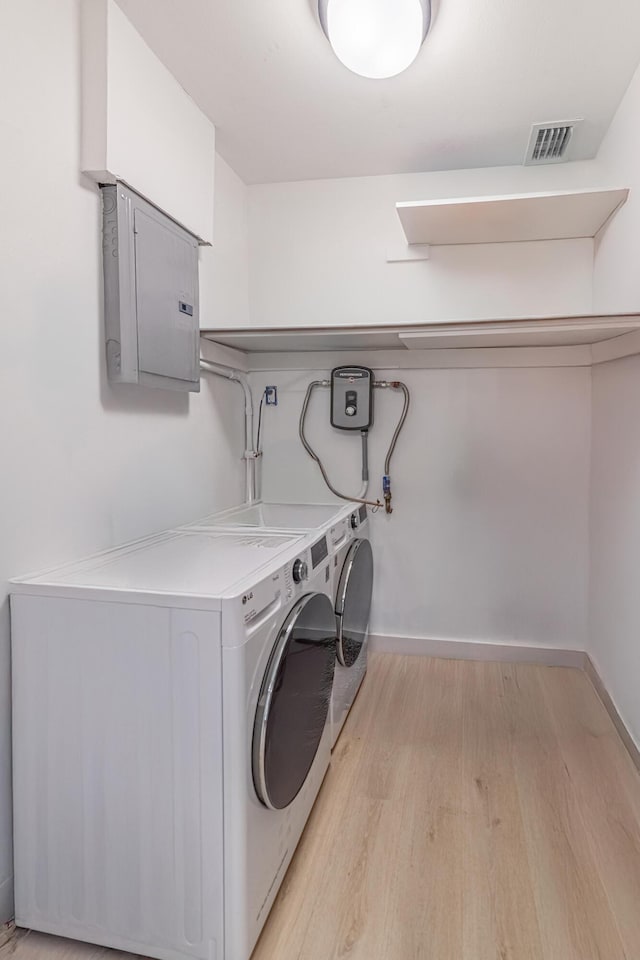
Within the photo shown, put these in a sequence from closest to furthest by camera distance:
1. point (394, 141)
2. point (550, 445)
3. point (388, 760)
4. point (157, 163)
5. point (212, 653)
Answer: point (212, 653), point (157, 163), point (388, 760), point (394, 141), point (550, 445)

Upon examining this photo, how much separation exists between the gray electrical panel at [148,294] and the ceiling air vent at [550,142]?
155 cm

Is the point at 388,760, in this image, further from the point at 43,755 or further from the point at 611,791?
the point at 43,755

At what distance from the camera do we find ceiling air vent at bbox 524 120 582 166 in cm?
245

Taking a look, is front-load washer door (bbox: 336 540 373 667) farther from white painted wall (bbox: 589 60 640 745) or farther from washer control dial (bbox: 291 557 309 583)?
white painted wall (bbox: 589 60 640 745)

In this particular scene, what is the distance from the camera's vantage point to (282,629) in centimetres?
148

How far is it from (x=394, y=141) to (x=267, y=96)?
0.63m

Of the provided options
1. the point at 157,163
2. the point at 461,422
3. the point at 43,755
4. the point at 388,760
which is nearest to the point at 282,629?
the point at 43,755

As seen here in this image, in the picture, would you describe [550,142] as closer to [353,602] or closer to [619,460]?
[619,460]

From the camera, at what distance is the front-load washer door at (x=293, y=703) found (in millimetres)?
1341

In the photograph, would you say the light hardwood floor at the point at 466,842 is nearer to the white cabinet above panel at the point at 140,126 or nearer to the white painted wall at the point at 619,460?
the white painted wall at the point at 619,460

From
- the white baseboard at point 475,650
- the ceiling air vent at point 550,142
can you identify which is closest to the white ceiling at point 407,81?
the ceiling air vent at point 550,142

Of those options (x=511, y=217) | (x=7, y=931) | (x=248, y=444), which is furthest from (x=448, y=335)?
(x=7, y=931)

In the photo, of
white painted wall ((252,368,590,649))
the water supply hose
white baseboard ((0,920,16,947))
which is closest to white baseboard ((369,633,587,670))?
white painted wall ((252,368,590,649))

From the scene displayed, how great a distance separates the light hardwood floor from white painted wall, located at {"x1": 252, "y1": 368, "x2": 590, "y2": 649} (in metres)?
0.52
